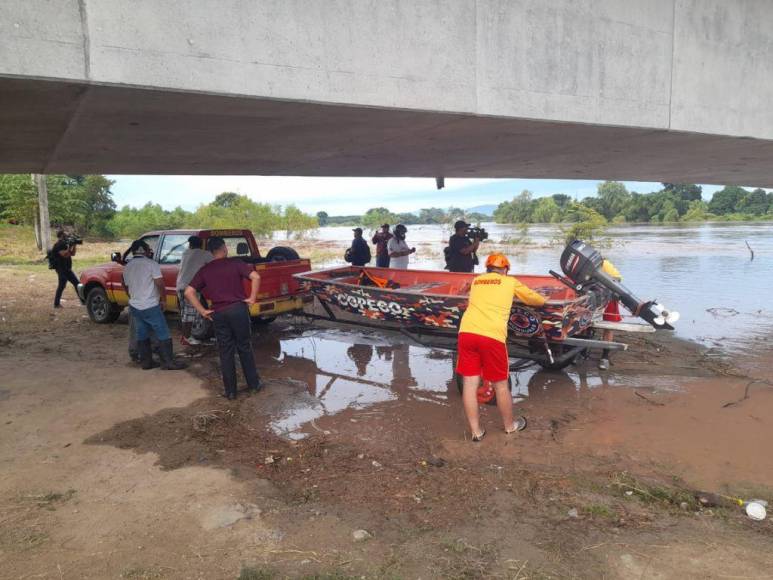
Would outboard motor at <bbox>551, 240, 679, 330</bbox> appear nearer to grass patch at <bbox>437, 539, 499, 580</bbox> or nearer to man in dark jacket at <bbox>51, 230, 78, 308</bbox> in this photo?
grass patch at <bbox>437, 539, 499, 580</bbox>

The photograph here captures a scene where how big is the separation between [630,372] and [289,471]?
4690mm

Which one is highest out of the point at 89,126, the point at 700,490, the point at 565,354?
the point at 89,126

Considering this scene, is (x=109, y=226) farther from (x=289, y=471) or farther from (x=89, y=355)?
(x=289, y=471)

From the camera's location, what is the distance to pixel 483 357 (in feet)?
15.0

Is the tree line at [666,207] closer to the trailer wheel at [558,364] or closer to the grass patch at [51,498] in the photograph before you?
the trailer wheel at [558,364]

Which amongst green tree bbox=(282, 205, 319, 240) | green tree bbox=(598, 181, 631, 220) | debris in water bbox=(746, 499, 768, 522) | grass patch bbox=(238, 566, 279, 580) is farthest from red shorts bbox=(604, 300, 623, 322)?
green tree bbox=(598, 181, 631, 220)

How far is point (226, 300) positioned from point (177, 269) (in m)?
3.40

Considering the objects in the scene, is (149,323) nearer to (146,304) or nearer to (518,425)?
(146,304)

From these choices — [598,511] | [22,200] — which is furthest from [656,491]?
[22,200]

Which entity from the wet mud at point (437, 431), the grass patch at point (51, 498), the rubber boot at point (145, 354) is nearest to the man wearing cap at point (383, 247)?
the wet mud at point (437, 431)

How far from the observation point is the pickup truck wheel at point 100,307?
9.62 metres

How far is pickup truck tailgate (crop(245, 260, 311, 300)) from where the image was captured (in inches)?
303

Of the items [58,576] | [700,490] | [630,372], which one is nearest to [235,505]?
[58,576]

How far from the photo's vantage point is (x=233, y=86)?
12.9 feet
